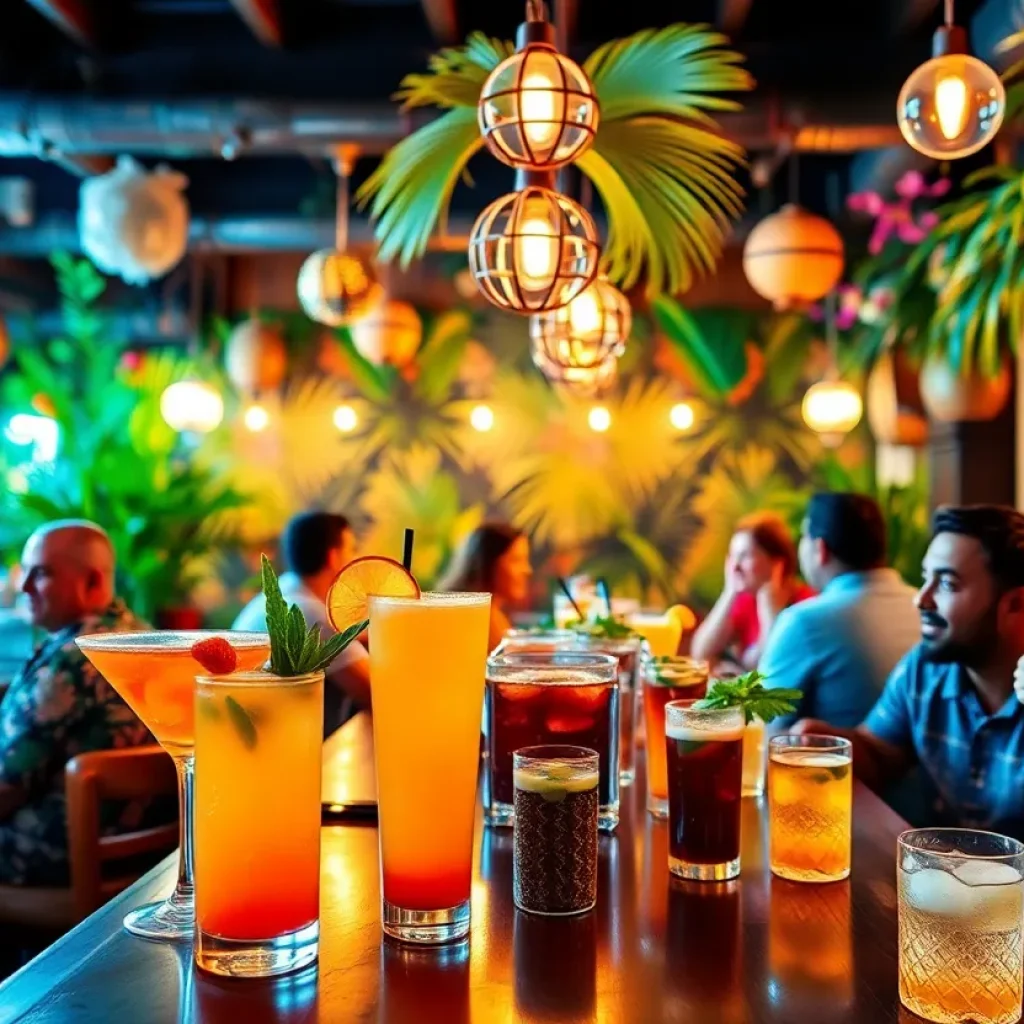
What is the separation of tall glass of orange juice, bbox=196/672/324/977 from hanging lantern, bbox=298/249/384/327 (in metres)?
4.05

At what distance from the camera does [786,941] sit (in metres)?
1.20

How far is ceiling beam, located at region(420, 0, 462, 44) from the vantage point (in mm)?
4469

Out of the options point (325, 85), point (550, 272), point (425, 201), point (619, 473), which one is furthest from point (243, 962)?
point (619, 473)

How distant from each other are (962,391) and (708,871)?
15.8 feet

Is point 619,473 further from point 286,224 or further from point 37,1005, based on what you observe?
point 37,1005

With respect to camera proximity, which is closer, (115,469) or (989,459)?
(989,459)

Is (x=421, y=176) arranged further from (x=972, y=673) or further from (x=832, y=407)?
(x=832, y=407)

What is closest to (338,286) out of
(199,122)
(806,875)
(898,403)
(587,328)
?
(199,122)

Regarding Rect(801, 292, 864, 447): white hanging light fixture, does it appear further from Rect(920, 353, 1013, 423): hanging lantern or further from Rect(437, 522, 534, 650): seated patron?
Rect(437, 522, 534, 650): seated patron

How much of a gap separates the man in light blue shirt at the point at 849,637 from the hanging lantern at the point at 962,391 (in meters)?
2.83

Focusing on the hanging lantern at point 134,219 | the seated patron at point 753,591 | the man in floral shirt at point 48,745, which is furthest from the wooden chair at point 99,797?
the hanging lantern at point 134,219

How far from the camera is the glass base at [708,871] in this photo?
1410 mm

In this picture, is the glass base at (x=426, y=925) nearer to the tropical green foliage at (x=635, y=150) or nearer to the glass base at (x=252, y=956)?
the glass base at (x=252, y=956)

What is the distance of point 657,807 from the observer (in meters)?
1.75
